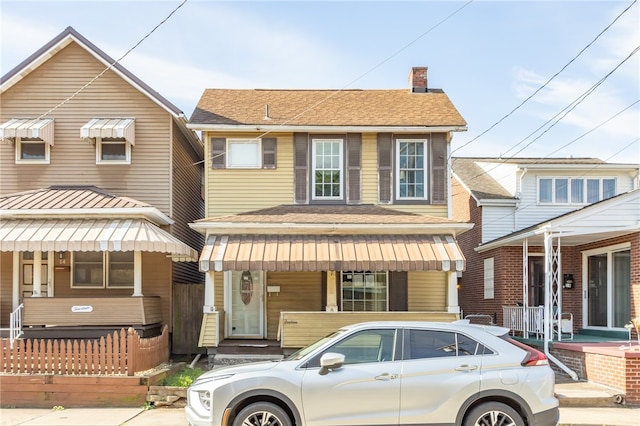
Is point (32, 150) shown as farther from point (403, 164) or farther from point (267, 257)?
point (403, 164)

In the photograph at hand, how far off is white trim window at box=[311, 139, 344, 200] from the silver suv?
28.2ft

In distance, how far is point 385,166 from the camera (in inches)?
632

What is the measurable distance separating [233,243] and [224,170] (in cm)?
269

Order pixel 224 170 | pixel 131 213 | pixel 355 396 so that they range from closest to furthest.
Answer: pixel 355 396
pixel 131 213
pixel 224 170

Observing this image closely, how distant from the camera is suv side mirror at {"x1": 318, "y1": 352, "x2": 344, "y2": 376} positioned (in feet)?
24.6

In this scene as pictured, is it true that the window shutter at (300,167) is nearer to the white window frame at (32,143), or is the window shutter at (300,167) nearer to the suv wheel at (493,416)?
the white window frame at (32,143)

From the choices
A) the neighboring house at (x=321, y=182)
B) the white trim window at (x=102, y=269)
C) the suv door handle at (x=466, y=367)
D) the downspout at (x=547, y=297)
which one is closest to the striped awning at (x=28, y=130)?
the white trim window at (x=102, y=269)

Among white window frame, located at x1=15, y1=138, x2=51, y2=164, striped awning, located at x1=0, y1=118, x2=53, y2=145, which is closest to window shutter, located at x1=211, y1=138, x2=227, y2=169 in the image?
striped awning, located at x1=0, y1=118, x2=53, y2=145

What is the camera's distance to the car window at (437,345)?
7.85 meters

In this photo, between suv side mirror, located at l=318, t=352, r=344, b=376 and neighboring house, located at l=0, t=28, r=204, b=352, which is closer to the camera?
suv side mirror, located at l=318, t=352, r=344, b=376

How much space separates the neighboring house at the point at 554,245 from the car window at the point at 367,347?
7.15 meters

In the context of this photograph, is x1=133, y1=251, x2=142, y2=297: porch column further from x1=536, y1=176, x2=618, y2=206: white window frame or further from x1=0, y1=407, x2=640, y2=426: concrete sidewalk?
x1=536, y1=176, x2=618, y2=206: white window frame

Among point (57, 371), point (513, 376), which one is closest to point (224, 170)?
point (57, 371)

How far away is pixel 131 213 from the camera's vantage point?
47.1ft
